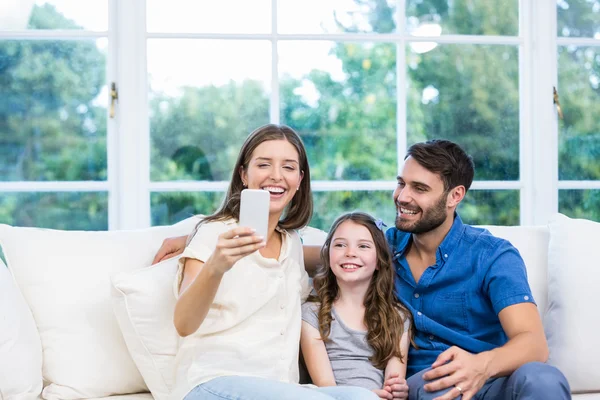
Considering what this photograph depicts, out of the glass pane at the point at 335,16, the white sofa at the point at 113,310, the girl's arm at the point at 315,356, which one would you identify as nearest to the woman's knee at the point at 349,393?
the girl's arm at the point at 315,356

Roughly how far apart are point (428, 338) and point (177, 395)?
2.42 feet

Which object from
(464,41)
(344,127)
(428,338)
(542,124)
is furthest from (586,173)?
(428,338)

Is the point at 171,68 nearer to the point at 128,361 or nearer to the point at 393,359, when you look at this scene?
the point at 128,361

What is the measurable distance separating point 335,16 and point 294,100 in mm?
381

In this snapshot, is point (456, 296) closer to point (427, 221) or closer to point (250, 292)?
point (427, 221)

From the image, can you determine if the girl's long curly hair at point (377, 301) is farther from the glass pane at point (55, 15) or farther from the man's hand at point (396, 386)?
the glass pane at point (55, 15)

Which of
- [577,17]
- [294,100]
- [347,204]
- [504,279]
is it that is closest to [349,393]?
[504,279]

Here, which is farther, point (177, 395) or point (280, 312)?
point (280, 312)

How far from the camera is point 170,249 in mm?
2152

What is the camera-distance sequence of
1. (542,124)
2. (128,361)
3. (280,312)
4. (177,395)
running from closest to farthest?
(177,395) → (280,312) → (128,361) → (542,124)

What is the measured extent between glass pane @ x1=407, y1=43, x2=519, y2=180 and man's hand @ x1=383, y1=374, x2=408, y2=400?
4.07 ft

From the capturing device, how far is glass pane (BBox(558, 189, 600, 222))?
121 inches

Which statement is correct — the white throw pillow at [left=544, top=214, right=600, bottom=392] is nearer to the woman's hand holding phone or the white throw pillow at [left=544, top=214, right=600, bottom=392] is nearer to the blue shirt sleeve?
the blue shirt sleeve

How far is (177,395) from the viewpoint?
182 cm
